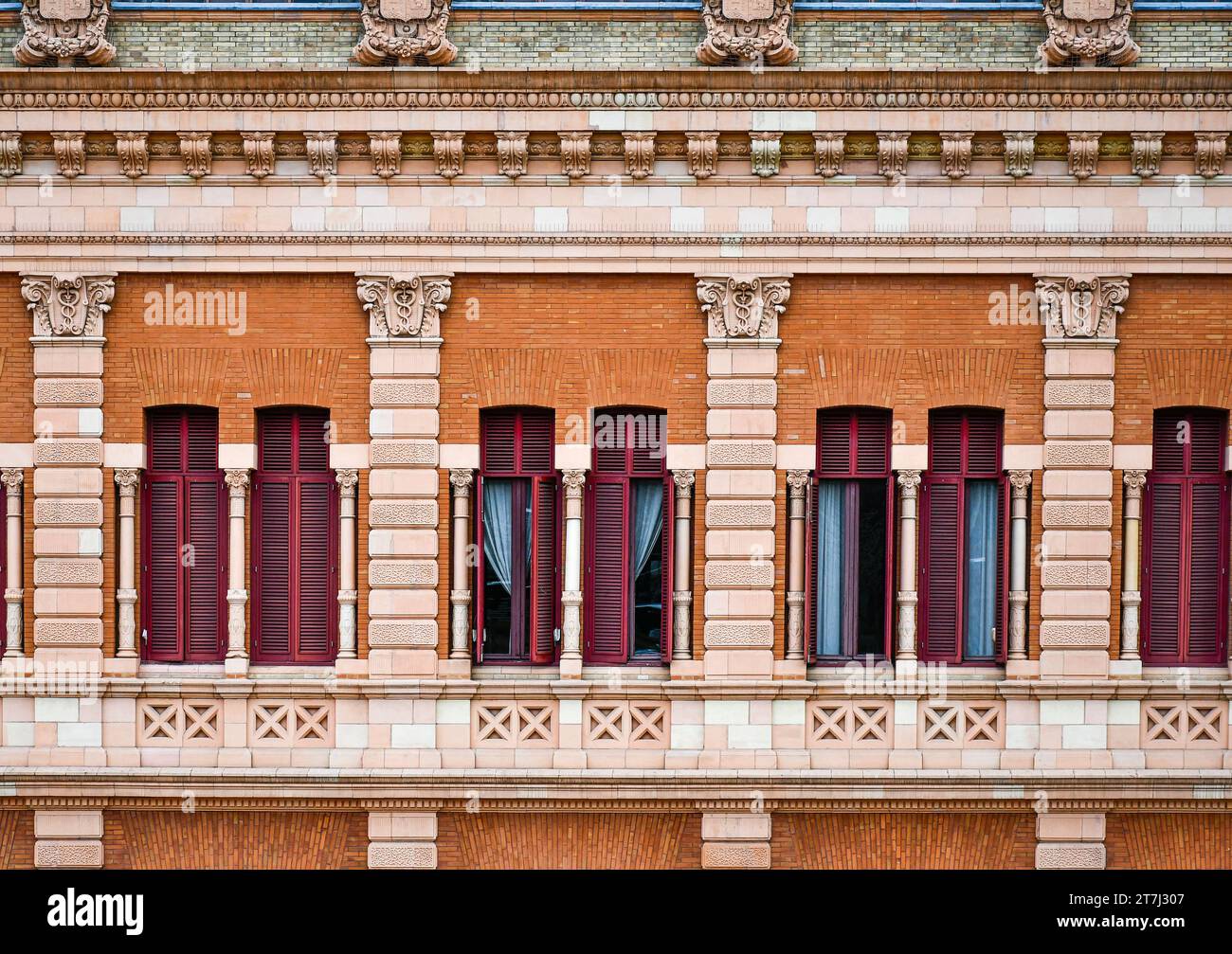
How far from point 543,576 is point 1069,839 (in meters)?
6.37

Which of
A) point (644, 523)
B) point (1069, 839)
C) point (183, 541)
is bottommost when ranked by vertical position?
point (1069, 839)

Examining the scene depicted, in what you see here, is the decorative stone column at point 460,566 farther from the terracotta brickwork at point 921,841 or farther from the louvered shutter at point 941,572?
the louvered shutter at point 941,572

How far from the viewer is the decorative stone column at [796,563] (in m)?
14.9

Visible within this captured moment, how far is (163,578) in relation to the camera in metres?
15.3

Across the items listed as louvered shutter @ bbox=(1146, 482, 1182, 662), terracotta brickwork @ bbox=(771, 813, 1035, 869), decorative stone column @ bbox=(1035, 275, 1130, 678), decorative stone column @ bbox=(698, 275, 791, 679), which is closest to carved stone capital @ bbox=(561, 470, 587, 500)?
decorative stone column @ bbox=(698, 275, 791, 679)

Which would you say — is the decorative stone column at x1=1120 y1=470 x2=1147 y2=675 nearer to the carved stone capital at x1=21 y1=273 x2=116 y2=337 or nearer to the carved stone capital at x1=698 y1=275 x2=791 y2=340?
the carved stone capital at x1=698 y1=275 x2=791 y2=340

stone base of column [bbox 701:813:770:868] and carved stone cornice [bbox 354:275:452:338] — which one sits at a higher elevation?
carved stone cornice [bbox 354:275:452:338]

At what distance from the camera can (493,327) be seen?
586 inches

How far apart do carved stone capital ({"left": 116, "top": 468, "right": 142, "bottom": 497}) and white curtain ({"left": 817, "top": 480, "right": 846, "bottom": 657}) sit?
748cm

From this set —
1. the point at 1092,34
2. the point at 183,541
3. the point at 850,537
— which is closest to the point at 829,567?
the point at 850,537

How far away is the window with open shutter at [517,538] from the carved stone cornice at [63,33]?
5677mm

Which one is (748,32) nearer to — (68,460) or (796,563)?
(796,563)

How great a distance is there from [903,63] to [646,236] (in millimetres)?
3349

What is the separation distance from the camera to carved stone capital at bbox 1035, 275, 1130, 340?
14.6m
